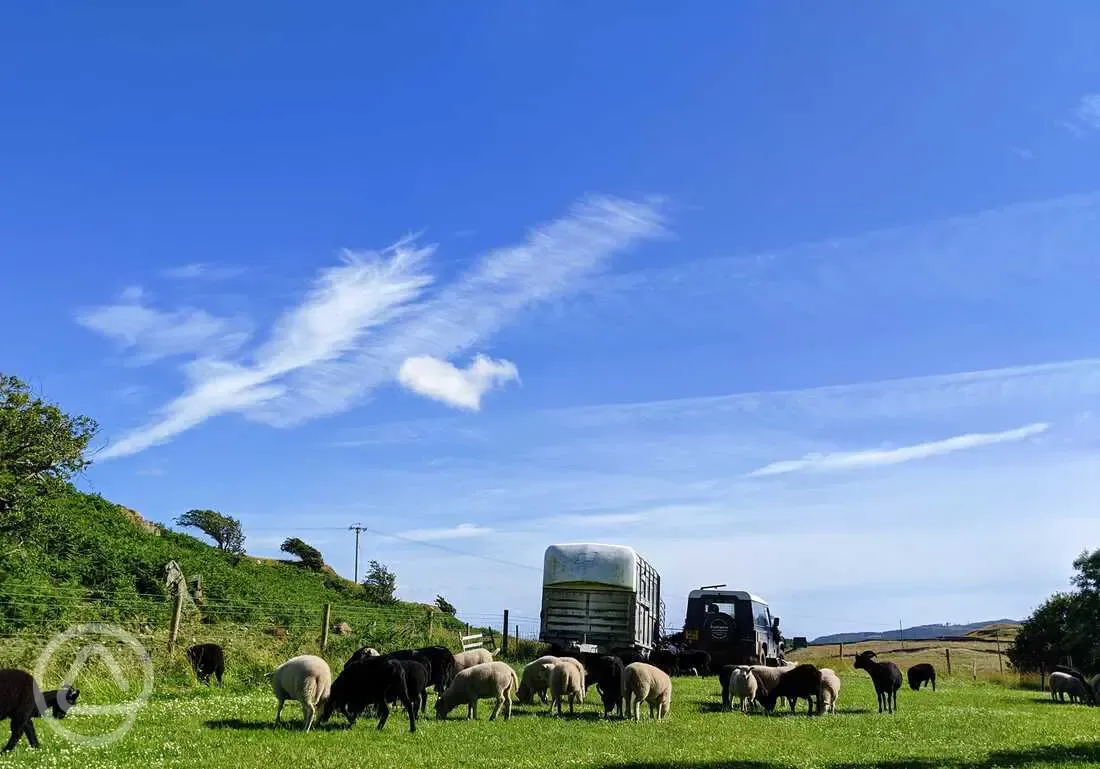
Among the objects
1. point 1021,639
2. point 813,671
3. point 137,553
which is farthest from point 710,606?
point 1021,639

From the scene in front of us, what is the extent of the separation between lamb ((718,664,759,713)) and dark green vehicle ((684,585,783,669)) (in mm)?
11609

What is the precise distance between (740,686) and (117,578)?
84.0 feet

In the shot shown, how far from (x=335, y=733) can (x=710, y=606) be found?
2277cm

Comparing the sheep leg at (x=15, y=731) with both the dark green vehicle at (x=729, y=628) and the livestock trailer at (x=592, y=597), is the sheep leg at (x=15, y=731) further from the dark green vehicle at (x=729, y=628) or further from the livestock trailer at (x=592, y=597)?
the dark green vehicle at (x=729, y=628)

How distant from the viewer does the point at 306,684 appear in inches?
612

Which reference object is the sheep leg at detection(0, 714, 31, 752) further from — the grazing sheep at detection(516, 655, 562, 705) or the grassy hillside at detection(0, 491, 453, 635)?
the grassy hillside at detection(0, 491, 453, 635)

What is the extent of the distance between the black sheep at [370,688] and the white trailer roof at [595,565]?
692 inches

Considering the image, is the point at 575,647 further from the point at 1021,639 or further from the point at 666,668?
the point at 1021,639

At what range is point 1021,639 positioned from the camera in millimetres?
57094

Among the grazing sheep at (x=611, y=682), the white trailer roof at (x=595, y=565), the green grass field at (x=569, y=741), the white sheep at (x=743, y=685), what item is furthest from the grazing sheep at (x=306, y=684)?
the white trailer roof at (x=595, y=565)

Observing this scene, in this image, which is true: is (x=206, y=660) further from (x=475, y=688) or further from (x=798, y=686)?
(x=798, y=686)

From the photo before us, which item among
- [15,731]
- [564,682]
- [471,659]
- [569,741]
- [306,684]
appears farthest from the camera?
[471,659]

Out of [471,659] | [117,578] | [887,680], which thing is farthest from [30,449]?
[887,680]

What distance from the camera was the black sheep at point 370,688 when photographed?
1560 cm
